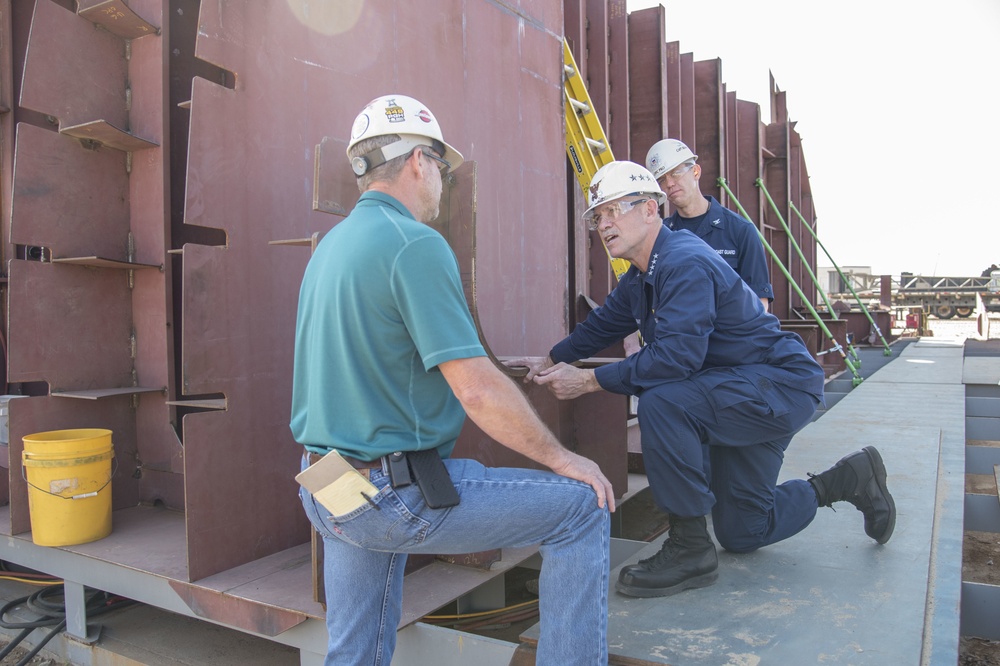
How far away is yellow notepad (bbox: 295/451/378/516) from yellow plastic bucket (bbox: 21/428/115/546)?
84.5 inches

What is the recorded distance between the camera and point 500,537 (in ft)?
6.45

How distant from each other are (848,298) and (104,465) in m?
29.8

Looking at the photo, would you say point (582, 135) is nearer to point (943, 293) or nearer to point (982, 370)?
point (982, 370)

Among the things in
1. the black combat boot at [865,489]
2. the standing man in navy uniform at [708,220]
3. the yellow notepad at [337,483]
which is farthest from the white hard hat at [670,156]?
the yellow notepad at [337,483]

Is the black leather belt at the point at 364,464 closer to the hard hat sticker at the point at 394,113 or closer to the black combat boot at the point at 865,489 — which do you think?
the hard hat sticker at the point at 394,113

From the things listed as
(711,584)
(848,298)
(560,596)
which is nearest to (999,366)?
(711,584)

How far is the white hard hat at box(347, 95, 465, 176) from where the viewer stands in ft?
6.81

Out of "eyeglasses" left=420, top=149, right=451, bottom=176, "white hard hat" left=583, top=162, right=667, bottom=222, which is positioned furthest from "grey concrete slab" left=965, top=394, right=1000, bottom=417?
"eyeglasses" left=420, top=149, right=451, bottom=176

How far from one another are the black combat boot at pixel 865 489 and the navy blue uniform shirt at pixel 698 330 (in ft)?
1.38

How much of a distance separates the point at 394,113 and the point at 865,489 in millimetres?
2562

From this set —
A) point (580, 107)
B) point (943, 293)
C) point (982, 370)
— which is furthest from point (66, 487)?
point (943, 293)

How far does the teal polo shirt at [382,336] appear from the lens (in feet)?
6.01

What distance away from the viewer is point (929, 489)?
4.24m

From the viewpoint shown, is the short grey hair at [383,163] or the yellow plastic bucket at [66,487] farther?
the yellow plastic bucket at [66,487]
